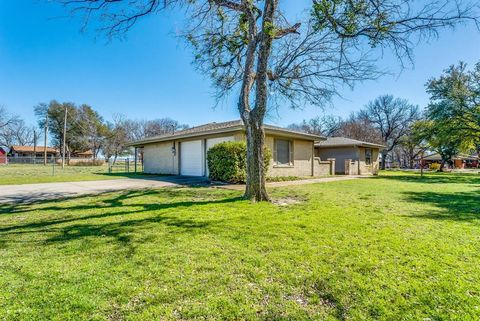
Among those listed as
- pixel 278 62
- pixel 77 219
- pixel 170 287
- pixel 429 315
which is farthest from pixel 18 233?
pixel 278 62

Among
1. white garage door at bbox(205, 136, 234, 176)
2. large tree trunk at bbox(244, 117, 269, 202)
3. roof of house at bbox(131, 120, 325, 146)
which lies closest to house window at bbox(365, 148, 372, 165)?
roof of house at bbox(131, 120, 325, 146)

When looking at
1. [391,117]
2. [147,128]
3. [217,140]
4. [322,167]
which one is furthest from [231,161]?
[147,128]

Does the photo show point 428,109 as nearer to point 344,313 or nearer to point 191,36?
point 191,36

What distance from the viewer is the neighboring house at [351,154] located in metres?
21.6

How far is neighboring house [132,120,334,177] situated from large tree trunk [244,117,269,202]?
16.0 ft

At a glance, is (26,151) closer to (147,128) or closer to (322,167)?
(147,128)

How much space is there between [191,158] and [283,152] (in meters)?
5.88

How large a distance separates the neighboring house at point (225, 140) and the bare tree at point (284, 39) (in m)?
3.76

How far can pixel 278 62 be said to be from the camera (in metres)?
9.06

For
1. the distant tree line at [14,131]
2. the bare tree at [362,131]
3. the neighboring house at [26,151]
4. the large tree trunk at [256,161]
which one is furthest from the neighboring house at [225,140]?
the neighboring house at [26,151]

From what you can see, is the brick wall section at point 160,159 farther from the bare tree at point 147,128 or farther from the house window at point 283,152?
the bare tree at point 147,128

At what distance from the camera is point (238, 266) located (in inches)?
120

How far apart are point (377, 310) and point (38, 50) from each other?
14277mm

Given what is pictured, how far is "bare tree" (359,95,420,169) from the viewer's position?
3762 cm
